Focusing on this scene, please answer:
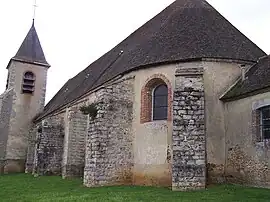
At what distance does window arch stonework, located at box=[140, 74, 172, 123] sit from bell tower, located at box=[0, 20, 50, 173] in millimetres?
17265

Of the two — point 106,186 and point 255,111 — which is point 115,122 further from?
point 255,111

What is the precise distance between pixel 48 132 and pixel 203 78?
38.3 ft

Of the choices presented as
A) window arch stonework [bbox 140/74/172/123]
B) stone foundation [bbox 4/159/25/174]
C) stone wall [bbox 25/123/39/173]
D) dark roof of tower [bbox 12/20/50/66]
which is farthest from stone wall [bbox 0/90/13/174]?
window arch stonework [bbox 140/74/172/123]

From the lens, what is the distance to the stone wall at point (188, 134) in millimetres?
12258

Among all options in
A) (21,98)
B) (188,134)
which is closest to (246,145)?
(188,134)

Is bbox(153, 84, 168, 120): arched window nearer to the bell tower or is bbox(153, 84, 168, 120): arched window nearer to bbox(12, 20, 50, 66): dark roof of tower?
the bell tower

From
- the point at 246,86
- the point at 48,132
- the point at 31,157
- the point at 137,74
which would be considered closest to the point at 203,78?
the point at 246,86

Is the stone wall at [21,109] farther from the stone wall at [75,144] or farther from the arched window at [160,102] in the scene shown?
the arched window at [160,102]

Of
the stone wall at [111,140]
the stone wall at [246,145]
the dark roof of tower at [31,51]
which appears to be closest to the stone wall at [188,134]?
the stone wall at [246,145]

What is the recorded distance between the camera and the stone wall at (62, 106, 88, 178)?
19.4 meters

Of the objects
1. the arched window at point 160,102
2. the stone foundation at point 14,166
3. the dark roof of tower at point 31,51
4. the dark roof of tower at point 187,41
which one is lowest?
the stone foundation at point 14,166

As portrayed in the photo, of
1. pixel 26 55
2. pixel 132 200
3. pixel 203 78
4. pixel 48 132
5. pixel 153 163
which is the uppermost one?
pixel 26 55

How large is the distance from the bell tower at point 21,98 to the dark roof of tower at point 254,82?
795 inches

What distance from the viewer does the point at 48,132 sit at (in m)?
22.2
